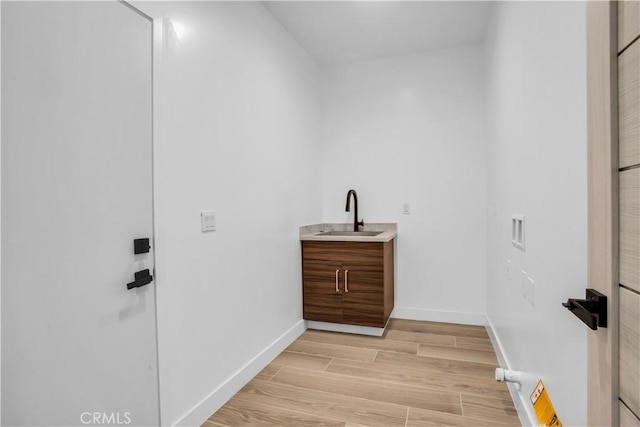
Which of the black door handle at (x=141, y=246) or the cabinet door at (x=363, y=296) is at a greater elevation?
the black door handle at (x=141, y=246)

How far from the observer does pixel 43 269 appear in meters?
1.03

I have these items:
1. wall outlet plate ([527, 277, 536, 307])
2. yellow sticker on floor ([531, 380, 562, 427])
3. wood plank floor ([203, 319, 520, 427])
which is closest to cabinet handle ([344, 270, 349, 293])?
wood plank floor ([203, 319, 520, 427])

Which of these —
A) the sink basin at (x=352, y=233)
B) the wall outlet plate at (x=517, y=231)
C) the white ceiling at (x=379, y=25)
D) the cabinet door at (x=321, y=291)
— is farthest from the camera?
the sink basin at (x=352, y=233)

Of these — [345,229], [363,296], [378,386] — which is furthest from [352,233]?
[378,386]

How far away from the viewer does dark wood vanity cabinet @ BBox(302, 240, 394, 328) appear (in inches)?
106

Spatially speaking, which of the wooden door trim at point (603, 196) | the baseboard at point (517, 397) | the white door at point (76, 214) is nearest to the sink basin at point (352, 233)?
the baseboard at point (517, 397)

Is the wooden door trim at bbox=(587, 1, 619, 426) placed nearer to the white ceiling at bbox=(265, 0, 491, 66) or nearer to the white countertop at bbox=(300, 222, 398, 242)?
the white countertop at bbox=(300, 222, 398, 242)

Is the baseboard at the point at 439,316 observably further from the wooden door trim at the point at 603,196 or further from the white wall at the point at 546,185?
Result: the wooden door trim at the point at 603,196

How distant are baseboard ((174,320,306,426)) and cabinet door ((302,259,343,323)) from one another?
0.80 ft

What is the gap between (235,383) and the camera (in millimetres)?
1922

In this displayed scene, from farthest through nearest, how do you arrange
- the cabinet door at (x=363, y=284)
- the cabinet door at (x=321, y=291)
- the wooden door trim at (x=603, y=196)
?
the cabinet door at (x=321, y=291)
the cabinet door at (x=363, y=284)
the wooden door trim at (x=603, y=196)

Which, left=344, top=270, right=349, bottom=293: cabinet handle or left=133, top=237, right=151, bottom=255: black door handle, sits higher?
left=133, top=237, right=151, bottom=255: black door handle

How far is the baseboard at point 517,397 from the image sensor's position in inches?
56.6

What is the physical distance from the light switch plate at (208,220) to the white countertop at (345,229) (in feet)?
3.97
